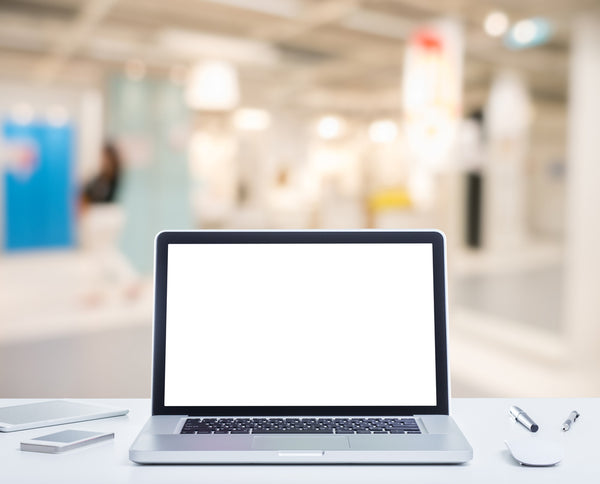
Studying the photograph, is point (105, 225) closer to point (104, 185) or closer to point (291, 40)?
point (104, 185)

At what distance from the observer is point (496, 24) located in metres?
7.13

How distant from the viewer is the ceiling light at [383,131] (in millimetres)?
8867

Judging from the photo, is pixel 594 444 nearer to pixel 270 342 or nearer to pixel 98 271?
pixel 270 342

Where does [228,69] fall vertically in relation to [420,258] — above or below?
above

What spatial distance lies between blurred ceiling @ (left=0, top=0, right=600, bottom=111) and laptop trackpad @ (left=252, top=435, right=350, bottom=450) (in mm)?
5686

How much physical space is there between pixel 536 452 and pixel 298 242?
0.66m

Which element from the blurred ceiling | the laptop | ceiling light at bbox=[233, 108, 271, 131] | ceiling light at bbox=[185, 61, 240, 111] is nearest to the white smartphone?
the laptop

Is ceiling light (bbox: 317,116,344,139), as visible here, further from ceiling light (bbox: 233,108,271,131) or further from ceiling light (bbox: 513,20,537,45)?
ceiling light (bbox: 513,20,537,45)

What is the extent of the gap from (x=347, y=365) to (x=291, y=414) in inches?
6.5

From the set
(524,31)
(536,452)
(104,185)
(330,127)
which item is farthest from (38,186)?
(536,452)

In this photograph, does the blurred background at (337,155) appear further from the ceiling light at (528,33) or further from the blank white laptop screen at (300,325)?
the blank white laptop screen at (300,325)

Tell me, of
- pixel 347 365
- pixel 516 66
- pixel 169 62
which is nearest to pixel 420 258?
pixel 347 365

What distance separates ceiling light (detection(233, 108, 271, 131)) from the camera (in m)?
10.2

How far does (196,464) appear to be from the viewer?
4.33ft
